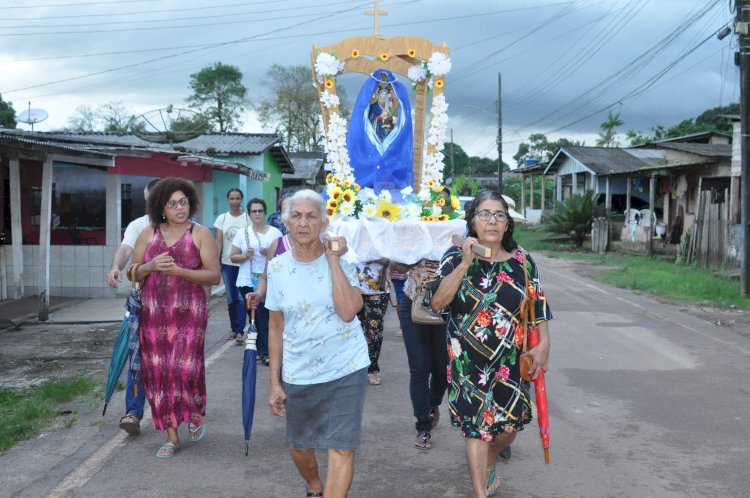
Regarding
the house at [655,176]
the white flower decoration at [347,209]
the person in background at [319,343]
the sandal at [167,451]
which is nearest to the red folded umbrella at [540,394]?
the person in background at [319,343]

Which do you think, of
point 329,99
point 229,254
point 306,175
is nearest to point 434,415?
point 329,99

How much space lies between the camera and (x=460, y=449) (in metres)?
5.46

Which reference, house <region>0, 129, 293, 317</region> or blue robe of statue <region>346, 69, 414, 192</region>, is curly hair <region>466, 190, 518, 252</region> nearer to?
blue robe of statue <region>346, 69, 414, 192</region>

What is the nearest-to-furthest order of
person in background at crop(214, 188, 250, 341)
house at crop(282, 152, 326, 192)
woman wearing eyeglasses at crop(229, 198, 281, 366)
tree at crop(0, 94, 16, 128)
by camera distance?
woman wearing eyeglasses at crop(229, 198, 281, 366), person in background at crop(214, 188, 250, 341), house at crop(282, 152, 326, 192), tree at crop(0, 94, 16, 128)

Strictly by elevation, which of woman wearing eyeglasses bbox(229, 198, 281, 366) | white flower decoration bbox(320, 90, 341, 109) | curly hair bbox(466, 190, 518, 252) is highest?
white flower decoration bbox(320, 90, 341, 109)

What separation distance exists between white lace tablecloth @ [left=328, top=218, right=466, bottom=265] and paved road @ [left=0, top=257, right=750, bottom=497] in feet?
4.40

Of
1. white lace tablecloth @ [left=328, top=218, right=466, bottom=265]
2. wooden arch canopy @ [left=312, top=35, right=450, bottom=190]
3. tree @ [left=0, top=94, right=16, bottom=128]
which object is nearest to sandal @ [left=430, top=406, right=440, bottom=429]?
white lace tablecloth @ [left=328, top=218, right=466, bottom=265]

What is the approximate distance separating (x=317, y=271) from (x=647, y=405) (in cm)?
403

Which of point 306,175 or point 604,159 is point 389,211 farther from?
point 306,175

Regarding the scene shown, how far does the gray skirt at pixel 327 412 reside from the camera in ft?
12.5

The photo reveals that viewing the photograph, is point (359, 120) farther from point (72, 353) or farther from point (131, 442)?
point (72, 353)

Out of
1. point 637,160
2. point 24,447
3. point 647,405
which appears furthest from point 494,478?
point 637,160

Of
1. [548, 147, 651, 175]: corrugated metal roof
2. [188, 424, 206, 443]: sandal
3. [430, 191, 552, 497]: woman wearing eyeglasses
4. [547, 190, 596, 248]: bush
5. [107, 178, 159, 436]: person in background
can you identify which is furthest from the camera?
[548, 147, 651, 175]: corrugated metal roof

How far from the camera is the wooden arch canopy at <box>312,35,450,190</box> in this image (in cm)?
750
